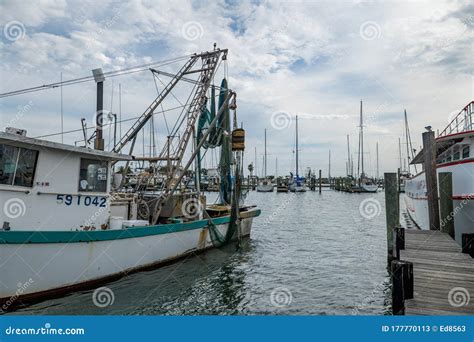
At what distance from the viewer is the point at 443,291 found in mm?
6375

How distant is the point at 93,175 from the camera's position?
10344 millimetres

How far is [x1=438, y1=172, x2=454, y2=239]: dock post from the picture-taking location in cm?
1162

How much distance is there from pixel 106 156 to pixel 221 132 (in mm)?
7005

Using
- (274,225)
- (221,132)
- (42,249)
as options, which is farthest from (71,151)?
(274,225)

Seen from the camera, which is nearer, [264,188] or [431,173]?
[431,173]

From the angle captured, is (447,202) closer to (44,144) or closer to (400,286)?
(400,286)

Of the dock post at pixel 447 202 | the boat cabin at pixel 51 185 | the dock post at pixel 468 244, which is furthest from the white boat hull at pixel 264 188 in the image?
the dock post at pixel 468 244

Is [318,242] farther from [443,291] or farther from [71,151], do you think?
[71,151]

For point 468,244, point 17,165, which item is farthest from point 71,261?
point 468,244

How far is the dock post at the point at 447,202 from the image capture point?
11625 millimetres

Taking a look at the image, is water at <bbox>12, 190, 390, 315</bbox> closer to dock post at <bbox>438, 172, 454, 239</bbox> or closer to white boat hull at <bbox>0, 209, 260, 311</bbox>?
white boat hull at <bbox>0, 209, 260, 311</bbox>

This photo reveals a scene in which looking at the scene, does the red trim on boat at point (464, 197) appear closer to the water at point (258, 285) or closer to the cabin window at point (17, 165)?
the water at point (258, 285)

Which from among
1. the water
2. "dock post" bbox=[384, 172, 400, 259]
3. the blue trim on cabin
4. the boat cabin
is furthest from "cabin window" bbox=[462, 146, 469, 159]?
the boat cabin

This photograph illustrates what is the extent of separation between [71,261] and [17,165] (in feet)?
8.98
